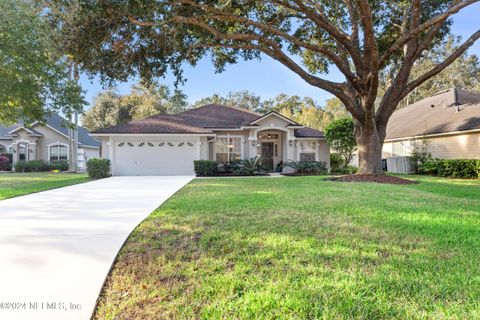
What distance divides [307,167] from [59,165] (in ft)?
68.3

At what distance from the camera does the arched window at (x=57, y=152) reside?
2669cm

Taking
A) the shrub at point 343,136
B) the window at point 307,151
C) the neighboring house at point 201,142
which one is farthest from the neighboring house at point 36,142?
the shrub at point 343,136

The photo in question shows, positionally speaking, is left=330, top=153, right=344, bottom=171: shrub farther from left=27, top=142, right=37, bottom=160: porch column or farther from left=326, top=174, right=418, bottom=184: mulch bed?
left=27, top=142, right=37, bottom=160: porch column

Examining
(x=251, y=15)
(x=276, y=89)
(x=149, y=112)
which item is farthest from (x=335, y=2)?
(x=276, y=89)

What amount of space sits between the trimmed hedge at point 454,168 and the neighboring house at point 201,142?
5.88 m

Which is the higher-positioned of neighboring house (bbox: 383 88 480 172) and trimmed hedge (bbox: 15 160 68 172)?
neighboring house (bbox: 383 88 480 172)

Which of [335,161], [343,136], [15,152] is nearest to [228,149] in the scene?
[343,136]

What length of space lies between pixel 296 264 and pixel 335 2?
46.1 feet

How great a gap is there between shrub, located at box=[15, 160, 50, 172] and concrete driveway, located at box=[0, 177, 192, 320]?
67.1 feet

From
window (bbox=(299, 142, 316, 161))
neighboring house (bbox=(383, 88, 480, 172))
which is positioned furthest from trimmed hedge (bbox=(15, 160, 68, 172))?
neighboring house (bbox=(383, 88, 480, 172))

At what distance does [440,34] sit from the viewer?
13.8 metres

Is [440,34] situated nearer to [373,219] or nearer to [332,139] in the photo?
[332,139]

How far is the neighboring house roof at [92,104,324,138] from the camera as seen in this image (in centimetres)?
1764

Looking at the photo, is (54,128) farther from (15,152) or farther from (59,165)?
(59,165)
